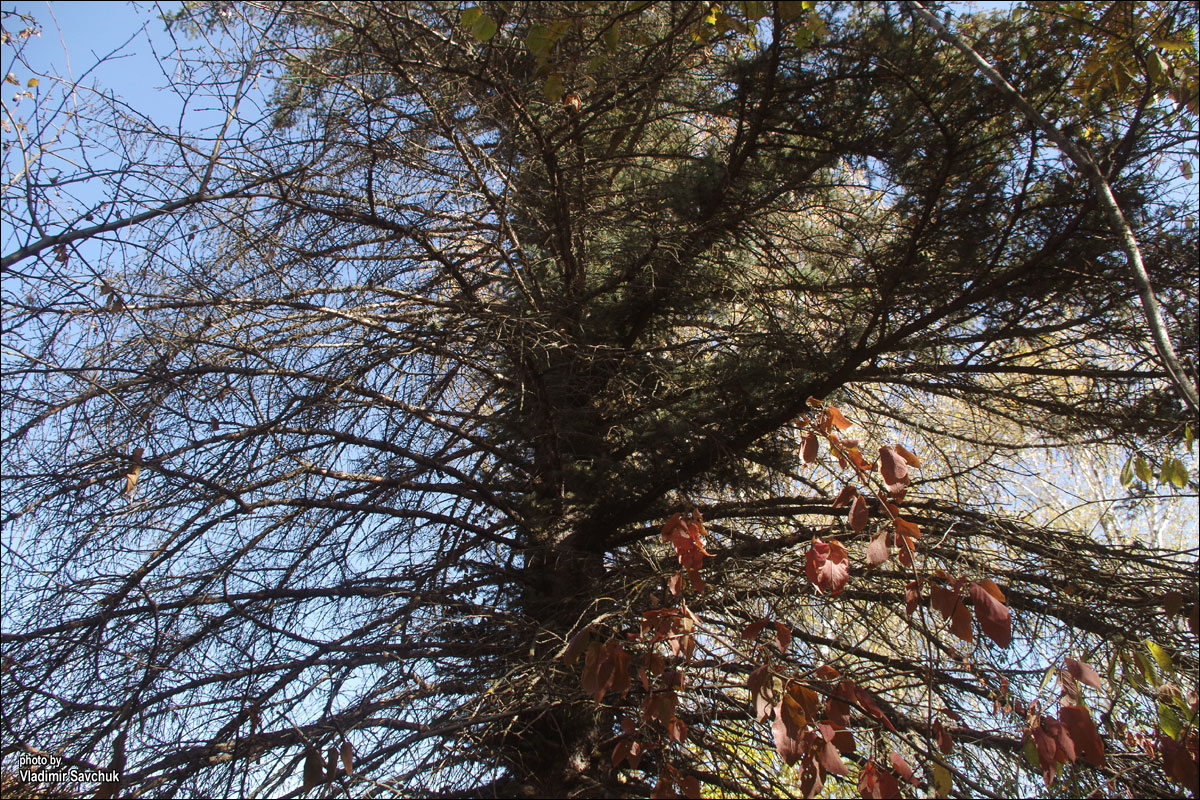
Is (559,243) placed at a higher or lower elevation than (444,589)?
higher

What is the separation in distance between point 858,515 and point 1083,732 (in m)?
0.90

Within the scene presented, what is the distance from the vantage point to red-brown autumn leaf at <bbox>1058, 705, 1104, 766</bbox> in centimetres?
236

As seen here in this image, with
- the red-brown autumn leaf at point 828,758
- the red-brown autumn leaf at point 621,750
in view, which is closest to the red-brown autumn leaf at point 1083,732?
the red-brown autumn leaf at point 828,758

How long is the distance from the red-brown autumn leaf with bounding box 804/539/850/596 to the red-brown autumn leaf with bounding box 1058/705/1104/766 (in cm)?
75

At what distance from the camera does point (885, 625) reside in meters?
4.77

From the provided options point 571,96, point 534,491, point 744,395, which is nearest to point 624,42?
point 571,96

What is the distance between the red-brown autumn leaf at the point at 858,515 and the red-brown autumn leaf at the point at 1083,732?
81 cm

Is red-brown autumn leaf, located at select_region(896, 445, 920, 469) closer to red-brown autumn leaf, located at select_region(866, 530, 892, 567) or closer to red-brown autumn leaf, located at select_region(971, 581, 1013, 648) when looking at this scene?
red-brown autumn leaf, located at select_region(866, 530, 892, 567)

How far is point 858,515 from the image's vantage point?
2777 mm

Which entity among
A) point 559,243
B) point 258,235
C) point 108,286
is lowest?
point 108,286

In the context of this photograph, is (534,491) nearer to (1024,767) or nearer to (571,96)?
(571,96)

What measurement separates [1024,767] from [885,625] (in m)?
1.12

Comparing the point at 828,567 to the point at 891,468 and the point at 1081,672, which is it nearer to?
the point at 891,468

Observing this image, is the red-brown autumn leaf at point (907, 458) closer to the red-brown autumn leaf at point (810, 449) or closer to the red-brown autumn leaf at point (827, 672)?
the red-brown autumn leaf at point (810, 449)
